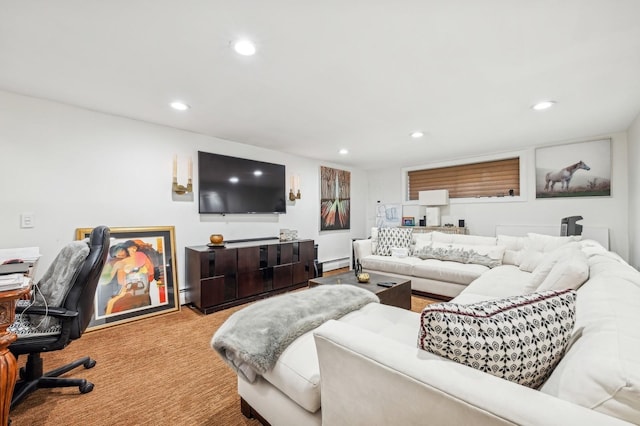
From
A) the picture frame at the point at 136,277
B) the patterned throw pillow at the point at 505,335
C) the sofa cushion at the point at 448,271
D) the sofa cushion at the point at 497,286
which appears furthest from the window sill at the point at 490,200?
the picture frame at the point at 136,277

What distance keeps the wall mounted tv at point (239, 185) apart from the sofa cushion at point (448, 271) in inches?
90.1

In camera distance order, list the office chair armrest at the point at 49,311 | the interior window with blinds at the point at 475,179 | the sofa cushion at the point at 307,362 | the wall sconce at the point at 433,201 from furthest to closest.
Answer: the wall sconce at the point at 433,201 → the interior window with blinds at the point at 475,179 → the office chair armrest at the point at 49,311 → the sofa cushion at the point at 307,362

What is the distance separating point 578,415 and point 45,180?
3815mm

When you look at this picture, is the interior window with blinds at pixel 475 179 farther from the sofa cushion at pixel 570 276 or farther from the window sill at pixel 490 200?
the sofa cushion at pixel 570 276

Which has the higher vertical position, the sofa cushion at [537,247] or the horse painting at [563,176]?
the horse painting at [563,176]

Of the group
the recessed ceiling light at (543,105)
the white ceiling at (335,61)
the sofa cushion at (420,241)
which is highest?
the white ceiling at (335,61)

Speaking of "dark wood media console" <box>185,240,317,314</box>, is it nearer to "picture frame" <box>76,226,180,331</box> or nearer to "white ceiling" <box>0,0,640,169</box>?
"picture frame" <box>76,226,180,331</box>

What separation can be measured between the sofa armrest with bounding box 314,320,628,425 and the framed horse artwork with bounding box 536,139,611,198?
4524mm

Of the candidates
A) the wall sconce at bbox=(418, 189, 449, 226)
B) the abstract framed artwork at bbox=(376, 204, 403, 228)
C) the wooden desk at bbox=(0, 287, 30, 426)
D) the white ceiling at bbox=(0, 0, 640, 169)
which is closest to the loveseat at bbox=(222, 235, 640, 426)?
the wooden desk at bbox=(0, 287, 30, 426)

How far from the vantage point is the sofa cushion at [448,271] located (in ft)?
11.0

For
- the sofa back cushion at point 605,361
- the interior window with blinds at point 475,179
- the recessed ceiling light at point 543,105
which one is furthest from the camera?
the interior window with blinds at point 475,179

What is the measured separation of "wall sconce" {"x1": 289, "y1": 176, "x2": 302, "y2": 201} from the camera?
4.70m

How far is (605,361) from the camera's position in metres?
0.66

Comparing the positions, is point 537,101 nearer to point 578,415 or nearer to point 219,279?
point 578,415
